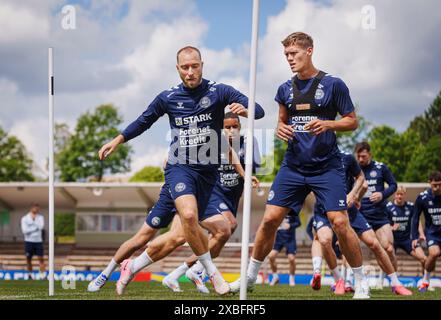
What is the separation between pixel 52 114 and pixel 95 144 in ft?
210

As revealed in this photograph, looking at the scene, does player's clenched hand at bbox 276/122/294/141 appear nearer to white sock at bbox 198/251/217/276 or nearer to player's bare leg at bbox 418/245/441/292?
white sock at bbox 198/251/217/276

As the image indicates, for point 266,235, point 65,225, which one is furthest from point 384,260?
point 65,225

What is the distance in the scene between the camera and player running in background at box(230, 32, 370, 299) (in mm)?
8086

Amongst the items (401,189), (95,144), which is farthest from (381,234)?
(95,144)

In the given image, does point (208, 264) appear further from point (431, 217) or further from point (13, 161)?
point (13, 161)

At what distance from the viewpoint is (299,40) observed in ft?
26.4

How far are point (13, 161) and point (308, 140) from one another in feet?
244

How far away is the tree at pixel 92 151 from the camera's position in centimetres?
7112

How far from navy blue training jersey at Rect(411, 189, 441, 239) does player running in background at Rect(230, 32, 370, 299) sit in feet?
22.4

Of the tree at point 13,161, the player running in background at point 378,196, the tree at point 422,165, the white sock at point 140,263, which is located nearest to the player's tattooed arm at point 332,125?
the white sock at point 140,263

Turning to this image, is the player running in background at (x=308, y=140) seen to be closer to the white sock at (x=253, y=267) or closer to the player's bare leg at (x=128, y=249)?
the white sock at (x=253, y=267)

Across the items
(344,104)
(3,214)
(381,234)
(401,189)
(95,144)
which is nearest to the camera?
(344,104)
